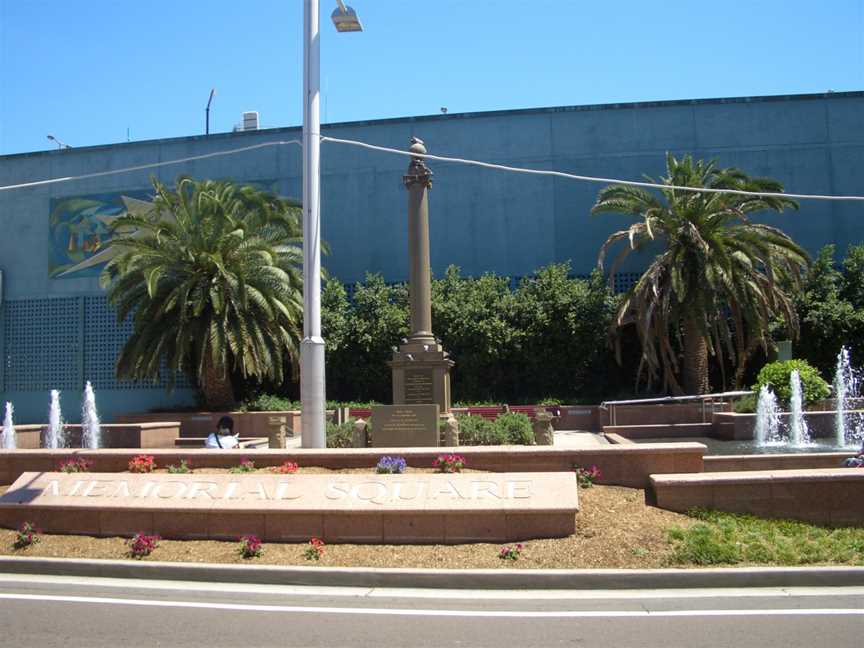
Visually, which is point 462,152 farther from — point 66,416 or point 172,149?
point 66,416

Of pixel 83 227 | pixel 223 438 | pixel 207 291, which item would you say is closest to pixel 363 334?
pixel 207 291

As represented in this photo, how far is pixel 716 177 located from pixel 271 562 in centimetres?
2181

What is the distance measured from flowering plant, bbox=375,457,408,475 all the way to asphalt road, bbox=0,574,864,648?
2.82m

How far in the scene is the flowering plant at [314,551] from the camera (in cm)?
941

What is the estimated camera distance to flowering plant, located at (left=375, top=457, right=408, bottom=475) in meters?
11.3

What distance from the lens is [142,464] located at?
478 inches

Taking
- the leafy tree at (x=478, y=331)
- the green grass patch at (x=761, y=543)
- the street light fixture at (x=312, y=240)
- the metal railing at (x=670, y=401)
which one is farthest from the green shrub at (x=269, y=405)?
the green grass patch at (x=761, y=543)

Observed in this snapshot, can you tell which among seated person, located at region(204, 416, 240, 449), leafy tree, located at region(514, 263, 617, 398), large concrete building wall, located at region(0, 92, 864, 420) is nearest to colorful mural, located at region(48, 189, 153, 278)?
large concrete building wall, located at region(0, 92, 864, 420)

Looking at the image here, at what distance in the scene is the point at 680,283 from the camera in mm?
25266

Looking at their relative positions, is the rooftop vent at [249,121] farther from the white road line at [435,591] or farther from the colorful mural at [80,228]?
the white road line at [435,591]

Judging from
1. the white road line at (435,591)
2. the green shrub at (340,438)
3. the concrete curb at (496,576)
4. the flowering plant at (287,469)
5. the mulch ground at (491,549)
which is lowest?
the white road line at (435,591)

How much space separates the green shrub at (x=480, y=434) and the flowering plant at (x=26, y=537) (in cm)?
819

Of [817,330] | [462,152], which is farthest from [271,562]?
[462,152]

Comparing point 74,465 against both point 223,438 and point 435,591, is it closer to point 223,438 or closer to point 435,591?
point 223,438
